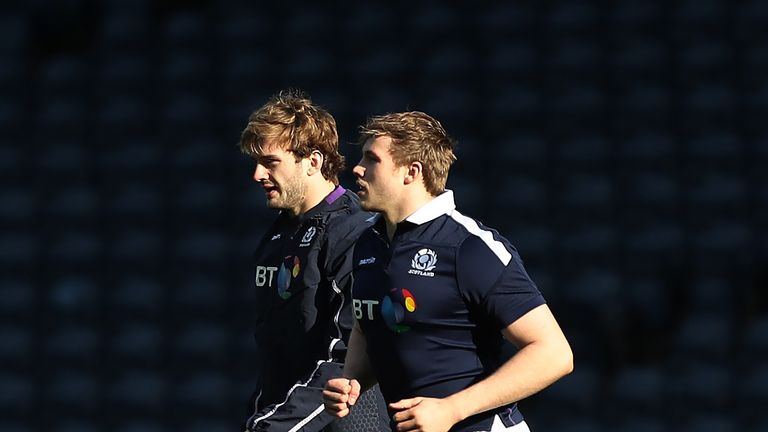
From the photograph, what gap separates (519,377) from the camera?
2275 mm

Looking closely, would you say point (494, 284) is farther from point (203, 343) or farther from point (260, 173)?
point (203, 343)

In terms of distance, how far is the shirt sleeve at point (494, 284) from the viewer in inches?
91.1

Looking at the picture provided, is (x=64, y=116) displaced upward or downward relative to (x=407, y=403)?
upward

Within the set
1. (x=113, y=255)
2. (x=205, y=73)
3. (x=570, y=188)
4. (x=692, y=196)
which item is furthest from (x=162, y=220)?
(x=692, y=196)

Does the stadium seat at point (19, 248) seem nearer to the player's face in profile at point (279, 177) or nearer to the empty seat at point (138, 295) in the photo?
the empty seat at point (138, 295)

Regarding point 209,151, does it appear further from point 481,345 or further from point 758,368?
point 481,345

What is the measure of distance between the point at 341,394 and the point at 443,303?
246mm

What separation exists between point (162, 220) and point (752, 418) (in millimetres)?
3042

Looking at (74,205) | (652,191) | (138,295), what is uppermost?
(652,191)

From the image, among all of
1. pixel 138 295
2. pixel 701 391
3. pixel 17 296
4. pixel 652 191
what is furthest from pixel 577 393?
pixel 17 296

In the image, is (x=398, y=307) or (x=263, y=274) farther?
(x=263, y=274)

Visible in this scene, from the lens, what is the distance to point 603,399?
233 inches

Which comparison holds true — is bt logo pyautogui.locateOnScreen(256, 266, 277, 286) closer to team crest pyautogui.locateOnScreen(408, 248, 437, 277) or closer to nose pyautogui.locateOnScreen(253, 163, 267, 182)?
nose pyautogui.locateOnScreen(253, 163, 267, 182)

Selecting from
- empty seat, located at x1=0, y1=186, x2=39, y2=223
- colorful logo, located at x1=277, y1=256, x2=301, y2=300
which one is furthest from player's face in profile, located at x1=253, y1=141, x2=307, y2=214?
empty seat, located at x1=0, y1=186, x2=39, y2=223
